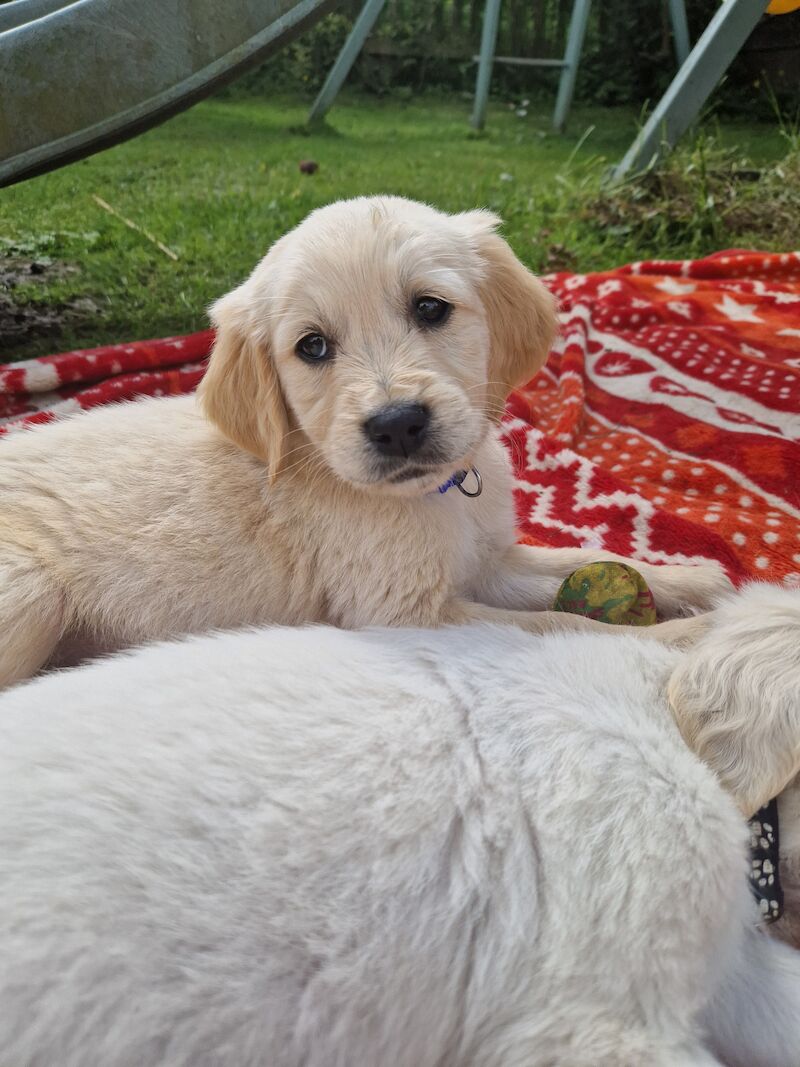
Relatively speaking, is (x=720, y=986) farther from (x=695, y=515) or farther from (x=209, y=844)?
(x=695, y=515)

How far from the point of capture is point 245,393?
2367 millimetres

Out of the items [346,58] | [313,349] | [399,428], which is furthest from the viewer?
[346,58]

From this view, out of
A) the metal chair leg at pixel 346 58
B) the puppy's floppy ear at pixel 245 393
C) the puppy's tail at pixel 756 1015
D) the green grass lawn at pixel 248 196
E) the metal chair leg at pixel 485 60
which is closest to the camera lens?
the puppy's tail at pixel 756 1015

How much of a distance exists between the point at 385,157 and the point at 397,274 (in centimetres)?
405

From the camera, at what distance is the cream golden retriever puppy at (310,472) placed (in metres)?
2.13

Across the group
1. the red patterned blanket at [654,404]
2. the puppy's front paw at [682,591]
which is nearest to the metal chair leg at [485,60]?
the red patterned blanket at [654,404]

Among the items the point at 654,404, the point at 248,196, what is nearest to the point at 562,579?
the point at 654,404

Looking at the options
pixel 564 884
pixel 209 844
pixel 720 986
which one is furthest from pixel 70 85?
pixel 720 986

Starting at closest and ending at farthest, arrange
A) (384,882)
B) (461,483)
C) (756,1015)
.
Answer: (384,882) → (756,1015) → (461,483)

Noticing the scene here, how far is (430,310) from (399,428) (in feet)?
1.32

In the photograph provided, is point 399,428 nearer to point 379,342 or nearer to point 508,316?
point 379,342

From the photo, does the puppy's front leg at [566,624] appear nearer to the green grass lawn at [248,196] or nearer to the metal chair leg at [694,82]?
the green grass lawn at [248,196]

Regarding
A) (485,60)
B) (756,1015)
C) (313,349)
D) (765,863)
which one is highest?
(485,60)

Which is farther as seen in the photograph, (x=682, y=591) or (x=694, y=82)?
(x=694, y=82)
